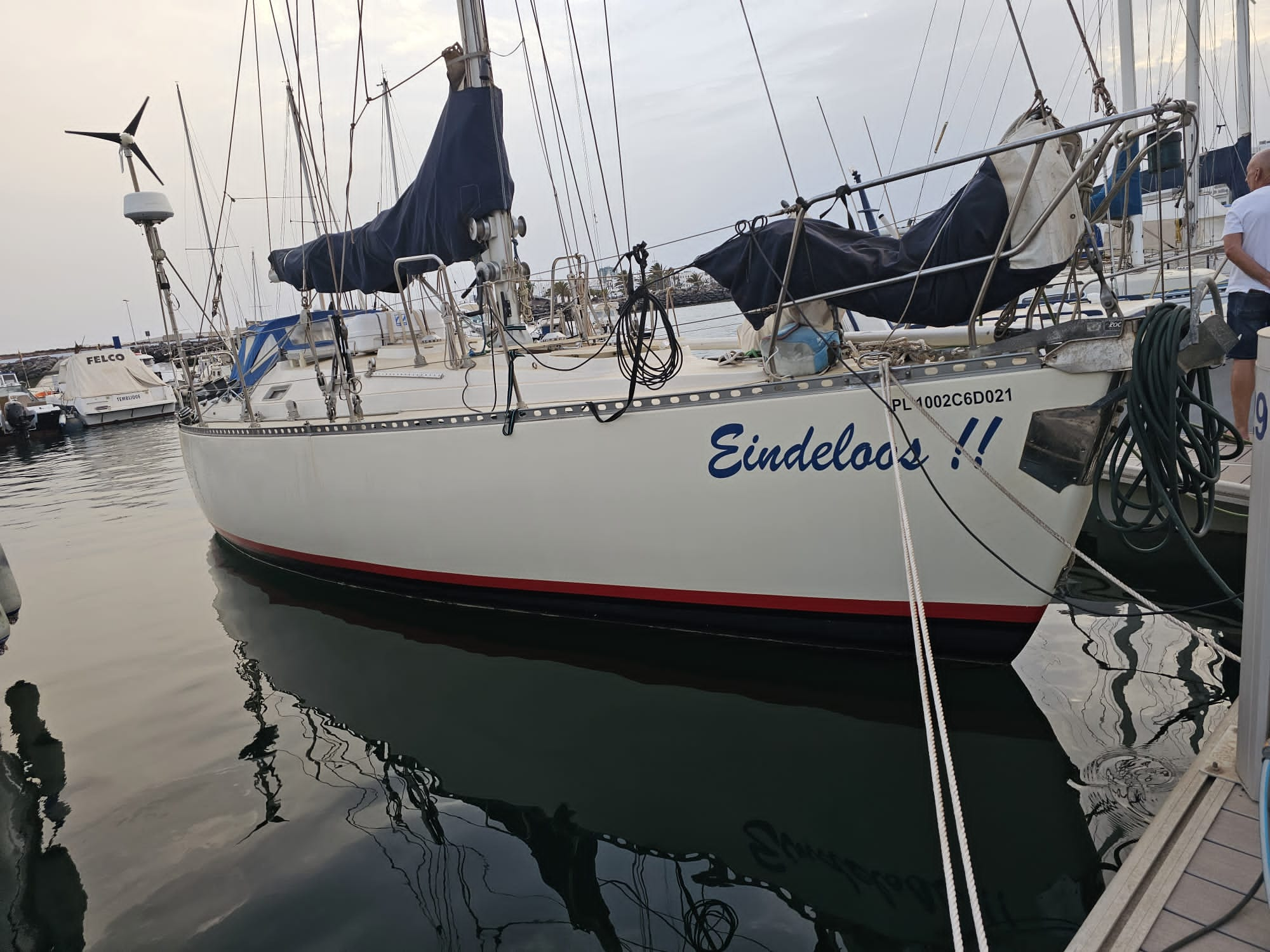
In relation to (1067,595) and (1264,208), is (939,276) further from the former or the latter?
(1067,595)

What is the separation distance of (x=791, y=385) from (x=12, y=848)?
12.5 ft

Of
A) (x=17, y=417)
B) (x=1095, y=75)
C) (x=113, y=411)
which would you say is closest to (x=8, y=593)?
(x=1095, y=75)

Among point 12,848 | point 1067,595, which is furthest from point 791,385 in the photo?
point 12,848

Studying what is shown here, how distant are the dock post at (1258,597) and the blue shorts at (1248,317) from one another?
2438 mm

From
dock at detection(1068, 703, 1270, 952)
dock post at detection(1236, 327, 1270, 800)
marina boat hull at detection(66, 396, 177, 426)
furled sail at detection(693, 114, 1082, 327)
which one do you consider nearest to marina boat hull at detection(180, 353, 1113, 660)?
furled sail at detection(693, 114, 1082, 327)

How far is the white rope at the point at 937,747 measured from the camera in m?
1.68

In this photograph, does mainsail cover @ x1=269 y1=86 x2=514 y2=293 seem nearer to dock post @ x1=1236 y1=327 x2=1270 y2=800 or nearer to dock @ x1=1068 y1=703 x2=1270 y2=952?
dock post @ x1=1236 y1=327 x2=1270 y2=800

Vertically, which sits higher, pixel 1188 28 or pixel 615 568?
pixel 1188 28

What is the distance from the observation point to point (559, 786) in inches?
128

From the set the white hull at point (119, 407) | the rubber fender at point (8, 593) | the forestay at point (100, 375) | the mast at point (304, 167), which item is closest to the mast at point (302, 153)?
the mast at point (304, 167)

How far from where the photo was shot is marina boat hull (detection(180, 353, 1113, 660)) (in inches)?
134

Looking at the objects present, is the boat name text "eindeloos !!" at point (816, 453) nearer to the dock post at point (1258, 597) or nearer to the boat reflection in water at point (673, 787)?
the boat reflection in water at point (673, 787)

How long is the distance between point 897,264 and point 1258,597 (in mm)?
2056

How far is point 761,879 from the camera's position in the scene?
261 centimetres
